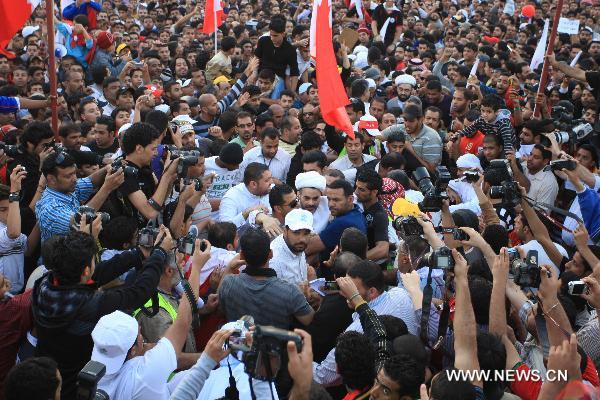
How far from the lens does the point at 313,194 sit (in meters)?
5.60

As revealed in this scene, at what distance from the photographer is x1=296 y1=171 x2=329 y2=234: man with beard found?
18.4 feet

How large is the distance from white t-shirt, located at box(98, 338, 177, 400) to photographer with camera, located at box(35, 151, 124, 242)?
5.27 ft

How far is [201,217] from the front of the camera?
5.81 meters

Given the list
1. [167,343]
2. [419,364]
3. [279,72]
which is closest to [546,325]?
[419,364]

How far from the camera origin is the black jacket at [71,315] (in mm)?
3551

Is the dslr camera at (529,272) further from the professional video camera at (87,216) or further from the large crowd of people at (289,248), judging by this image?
the professional video camera at (87,216)

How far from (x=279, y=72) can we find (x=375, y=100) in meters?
1.76

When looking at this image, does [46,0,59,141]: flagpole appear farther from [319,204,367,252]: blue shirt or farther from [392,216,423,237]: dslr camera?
[392,216,423,237]: dslr camera

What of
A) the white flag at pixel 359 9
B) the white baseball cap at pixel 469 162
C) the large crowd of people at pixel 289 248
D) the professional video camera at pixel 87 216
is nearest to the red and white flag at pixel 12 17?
the large crowd of people at pixel 289 248

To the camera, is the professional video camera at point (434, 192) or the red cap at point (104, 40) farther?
the red cap at point (104, 40)

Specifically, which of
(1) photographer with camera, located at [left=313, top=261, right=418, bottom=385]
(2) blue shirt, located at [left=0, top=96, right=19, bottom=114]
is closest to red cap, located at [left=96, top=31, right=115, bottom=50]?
(2) blue shirt, located at [left=0, top=96, right=19, bottom=114]

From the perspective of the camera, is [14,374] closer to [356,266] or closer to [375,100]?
[356,266]

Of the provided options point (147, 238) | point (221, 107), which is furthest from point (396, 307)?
point (221, 107)

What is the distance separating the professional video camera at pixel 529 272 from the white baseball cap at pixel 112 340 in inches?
74.5
